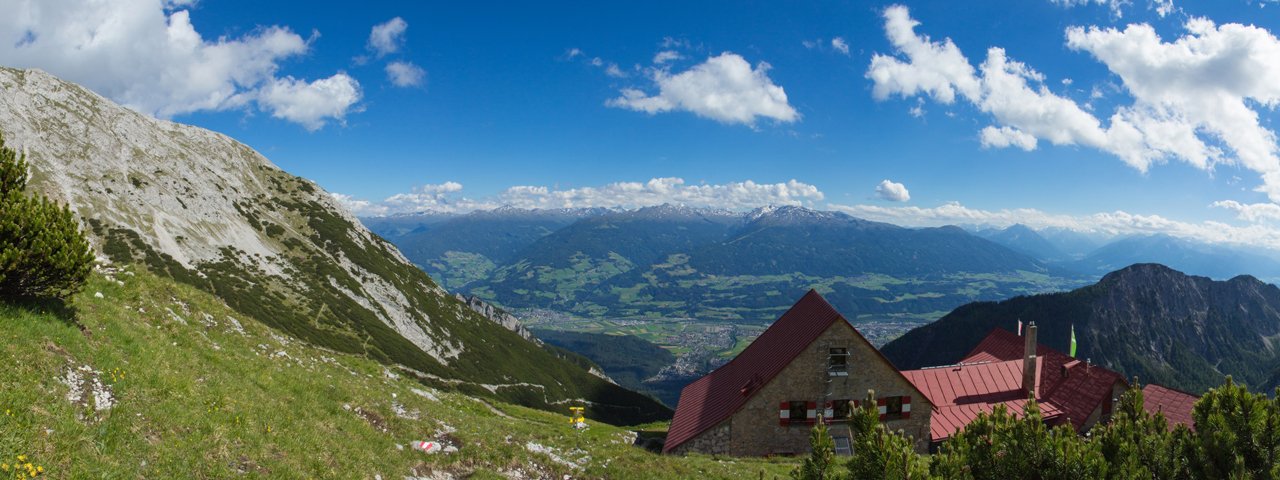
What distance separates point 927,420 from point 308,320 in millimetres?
123887

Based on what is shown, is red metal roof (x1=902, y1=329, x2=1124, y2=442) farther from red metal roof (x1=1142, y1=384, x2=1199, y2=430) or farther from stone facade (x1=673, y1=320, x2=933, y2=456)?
stone facade (x1=673, y1=320, x2=933, y2=456)

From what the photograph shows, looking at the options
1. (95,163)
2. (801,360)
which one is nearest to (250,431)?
(801,360)

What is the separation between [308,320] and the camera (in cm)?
11962

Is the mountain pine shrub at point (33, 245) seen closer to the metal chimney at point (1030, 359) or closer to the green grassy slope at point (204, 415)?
the green grassy slope at point (204, 415)

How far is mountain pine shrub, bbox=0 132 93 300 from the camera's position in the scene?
13.2 m

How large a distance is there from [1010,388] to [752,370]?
21.4 metres

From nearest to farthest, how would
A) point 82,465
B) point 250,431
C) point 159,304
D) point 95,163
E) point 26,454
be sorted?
1. point 26,454
2. point 82,465
3. point 250,431
4. point 159,304
5. point 95,163

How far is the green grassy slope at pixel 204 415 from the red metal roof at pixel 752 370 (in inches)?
316

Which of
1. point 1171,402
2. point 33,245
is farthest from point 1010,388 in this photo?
point 33,245

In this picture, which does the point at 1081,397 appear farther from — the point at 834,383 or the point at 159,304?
the point at 159,304

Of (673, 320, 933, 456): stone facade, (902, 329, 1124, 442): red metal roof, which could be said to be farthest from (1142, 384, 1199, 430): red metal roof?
(673, 320, 933, 456): stone facade

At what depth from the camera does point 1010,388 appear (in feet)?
138

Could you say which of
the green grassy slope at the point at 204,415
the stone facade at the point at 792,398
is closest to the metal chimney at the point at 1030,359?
the stone facade at the point at 792,398

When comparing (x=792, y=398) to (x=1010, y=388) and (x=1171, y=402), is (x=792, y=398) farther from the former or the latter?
(x=1171, y=402)
